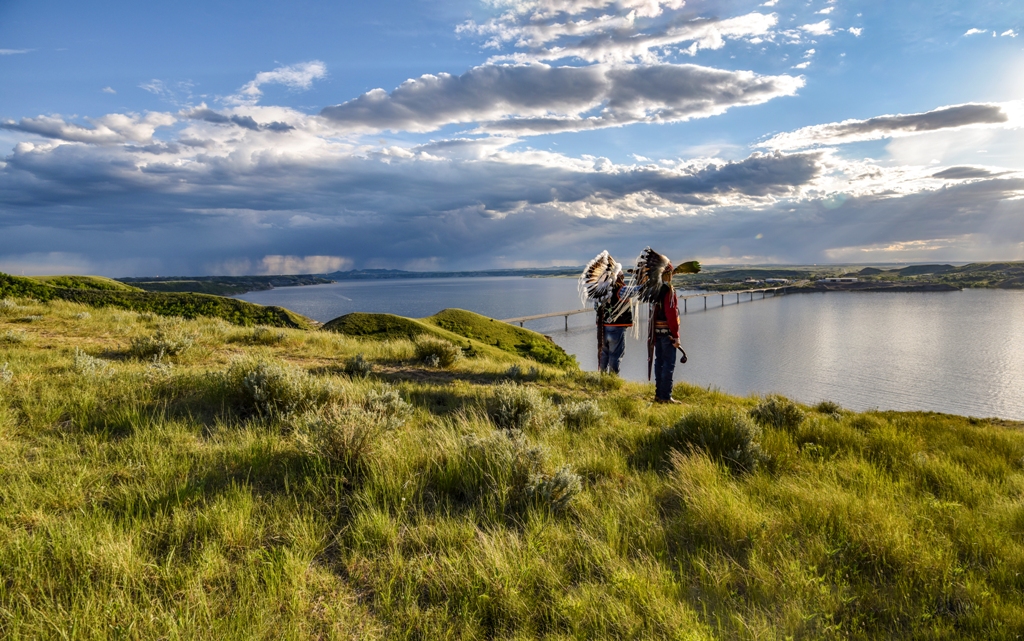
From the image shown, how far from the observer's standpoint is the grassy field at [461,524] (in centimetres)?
248

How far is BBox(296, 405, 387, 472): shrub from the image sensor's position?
4074 millimetres

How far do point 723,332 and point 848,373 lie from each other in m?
35.4

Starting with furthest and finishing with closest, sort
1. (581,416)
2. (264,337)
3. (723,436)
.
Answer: (264,337)
(581,416)
(723,436)

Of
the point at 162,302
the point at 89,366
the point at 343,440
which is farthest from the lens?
the point at 162,302

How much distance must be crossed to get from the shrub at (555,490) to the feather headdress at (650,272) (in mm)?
6034

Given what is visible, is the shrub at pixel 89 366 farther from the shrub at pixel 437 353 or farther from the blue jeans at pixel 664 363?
the blue jeans at pixel 664 363

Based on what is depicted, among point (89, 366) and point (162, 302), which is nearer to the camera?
point (89, 366)

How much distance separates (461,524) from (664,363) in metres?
6.60

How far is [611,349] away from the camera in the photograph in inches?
460

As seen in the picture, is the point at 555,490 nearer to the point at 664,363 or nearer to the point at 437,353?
the point at 664,363

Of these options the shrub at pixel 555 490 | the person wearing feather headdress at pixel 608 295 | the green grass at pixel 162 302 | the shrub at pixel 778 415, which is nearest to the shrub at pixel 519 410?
the shrub at pixel 555 490

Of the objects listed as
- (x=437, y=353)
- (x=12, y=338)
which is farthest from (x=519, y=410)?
(x=12, y=338)

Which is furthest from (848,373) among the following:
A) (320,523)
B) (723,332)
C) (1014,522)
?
(320,523)

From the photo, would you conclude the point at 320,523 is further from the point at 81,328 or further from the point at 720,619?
the point at 81,328
